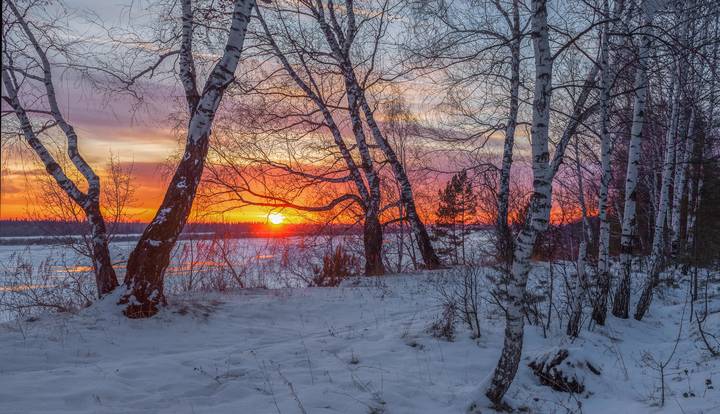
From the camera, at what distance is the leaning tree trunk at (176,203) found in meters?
6.91

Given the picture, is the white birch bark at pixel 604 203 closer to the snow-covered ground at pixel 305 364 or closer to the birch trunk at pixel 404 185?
the snow-covered ground at pixel 305 364

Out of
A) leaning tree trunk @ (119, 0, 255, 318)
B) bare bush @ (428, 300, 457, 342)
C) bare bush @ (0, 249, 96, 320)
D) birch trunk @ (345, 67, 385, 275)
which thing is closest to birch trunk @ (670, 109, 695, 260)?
birch trunk @ (345, 67, 385, 275)

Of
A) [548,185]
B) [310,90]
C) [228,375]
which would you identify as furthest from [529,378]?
[310,90]

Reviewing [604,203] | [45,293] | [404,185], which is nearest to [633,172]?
[604,203]

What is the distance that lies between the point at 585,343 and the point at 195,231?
11275mm

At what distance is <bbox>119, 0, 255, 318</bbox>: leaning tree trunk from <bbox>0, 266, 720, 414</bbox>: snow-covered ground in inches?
15.3

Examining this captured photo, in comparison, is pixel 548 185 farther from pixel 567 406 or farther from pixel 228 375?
pixel 228 375

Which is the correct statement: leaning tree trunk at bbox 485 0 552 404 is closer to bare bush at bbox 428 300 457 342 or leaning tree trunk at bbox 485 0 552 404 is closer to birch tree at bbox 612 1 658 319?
bare bush at bbox 428 300 457 342

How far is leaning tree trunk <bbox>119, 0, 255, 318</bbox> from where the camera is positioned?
6906 mm

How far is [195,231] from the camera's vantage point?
13.9 metres

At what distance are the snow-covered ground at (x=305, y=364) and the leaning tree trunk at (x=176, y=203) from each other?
39 cm

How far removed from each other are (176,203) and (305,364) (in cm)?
335

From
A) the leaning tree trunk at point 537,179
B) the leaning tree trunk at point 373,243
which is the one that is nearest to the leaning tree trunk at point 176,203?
the leaning tree trunk at point 537,179

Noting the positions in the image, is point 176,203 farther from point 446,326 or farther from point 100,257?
point 446,326
